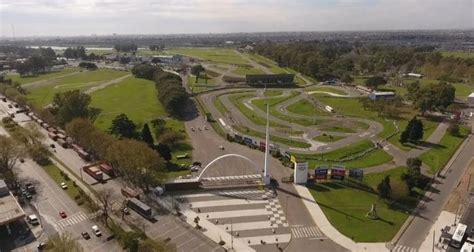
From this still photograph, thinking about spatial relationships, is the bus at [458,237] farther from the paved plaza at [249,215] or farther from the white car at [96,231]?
the white car at [96,231]

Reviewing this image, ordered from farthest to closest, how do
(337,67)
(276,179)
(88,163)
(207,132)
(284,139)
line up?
(337,67), (207,132), (284,139), (88,163), (276,179)

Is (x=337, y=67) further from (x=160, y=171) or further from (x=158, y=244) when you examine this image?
(x=158, y=244)

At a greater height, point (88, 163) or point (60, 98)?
point (60, 98)

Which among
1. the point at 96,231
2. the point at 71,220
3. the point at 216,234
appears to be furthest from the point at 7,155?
the point at 216,234

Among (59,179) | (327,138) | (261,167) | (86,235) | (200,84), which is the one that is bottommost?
(86,235)

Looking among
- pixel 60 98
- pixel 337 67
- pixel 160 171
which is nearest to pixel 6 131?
pixel 60 98

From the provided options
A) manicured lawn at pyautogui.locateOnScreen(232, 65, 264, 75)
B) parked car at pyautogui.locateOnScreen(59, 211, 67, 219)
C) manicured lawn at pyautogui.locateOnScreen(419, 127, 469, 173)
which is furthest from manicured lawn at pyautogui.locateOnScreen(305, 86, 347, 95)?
parked car at pyautogui.locateOnScreen(59, 211, 67, 219)

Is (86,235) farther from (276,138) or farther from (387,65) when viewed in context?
(387,65)
